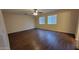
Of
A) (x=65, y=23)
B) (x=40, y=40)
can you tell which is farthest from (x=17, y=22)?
(x=65, y=23)

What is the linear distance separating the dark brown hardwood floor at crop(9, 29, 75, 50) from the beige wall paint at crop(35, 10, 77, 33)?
0.20 feet

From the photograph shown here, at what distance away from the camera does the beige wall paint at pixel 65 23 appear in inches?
47.4

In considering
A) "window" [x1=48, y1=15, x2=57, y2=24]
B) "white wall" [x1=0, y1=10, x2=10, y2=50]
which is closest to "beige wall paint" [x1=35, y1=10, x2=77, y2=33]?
"window" [x1=48, y1=15, x2=57, y2=24]

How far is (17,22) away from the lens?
1272 millimetres

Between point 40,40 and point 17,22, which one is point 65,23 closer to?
point 40,40

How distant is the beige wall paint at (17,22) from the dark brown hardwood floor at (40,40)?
6 cm

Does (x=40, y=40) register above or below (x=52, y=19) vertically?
below

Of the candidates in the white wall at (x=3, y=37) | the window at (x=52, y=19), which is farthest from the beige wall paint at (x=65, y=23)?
the white wall at (x=3, y=37)

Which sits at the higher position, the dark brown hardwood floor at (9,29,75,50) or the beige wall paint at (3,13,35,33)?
the beige wall paint at (3,13,35,33)

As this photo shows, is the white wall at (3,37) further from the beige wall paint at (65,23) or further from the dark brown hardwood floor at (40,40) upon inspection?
the beige wall paint at (65,23)

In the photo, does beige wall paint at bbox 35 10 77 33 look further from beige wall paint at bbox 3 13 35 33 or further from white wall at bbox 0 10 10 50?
white wall at bbox 0 10 10 50

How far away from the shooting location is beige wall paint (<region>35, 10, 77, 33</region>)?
3.95 ft

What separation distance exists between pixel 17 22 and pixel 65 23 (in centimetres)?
58

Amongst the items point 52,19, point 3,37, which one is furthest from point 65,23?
point 3,37
